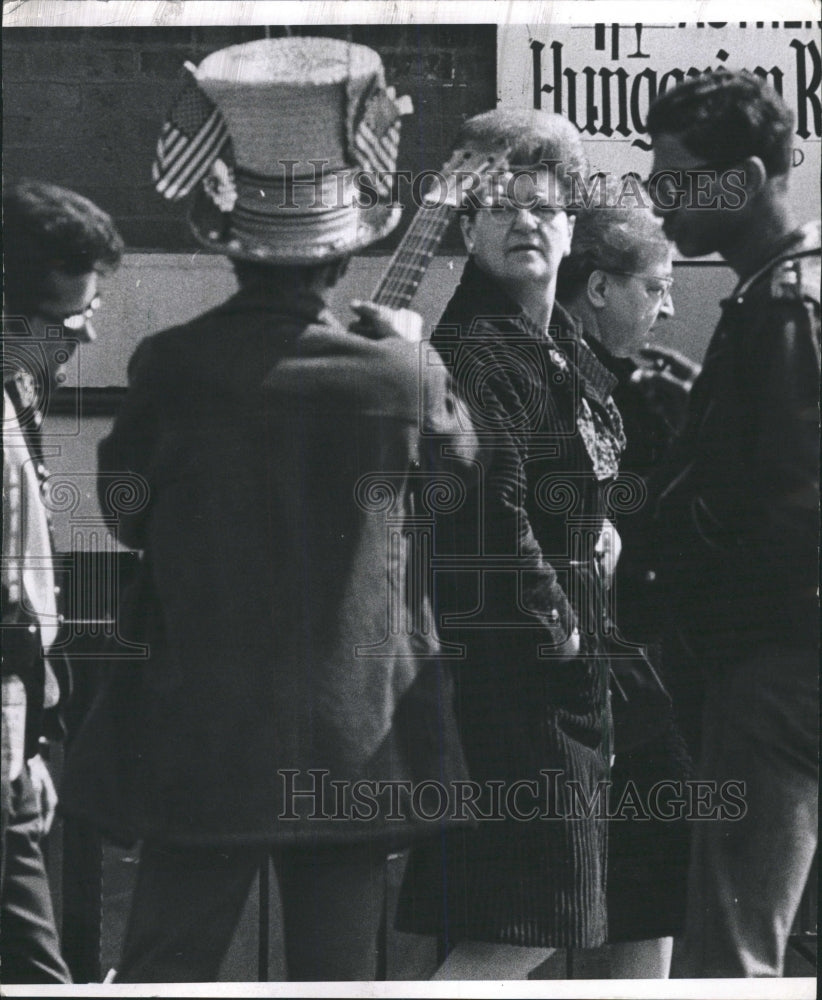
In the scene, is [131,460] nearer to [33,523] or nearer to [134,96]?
[33,523]

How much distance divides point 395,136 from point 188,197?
20.4 inches

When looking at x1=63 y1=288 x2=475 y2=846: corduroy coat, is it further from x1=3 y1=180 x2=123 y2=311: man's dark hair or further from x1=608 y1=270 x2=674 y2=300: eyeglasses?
x1=608 y1=270 x2=674 y2=300: eyeglasses

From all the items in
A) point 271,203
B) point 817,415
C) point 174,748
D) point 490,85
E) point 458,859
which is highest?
point 490,85

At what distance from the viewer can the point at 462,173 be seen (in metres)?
2.99

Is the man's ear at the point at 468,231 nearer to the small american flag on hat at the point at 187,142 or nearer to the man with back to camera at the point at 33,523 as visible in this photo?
the small american flag on hat at the point at 187,142

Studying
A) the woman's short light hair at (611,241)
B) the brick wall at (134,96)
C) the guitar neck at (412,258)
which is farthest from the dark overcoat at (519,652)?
the brick wall at (134,96)

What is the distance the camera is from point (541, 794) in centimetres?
299

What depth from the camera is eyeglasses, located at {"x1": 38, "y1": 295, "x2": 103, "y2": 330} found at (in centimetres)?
301

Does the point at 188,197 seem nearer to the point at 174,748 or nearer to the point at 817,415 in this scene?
the point at 174,748

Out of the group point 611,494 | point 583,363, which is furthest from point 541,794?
point 583,363

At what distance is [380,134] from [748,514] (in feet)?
4.18

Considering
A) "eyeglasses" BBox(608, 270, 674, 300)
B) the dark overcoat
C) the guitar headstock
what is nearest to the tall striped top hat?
the guitar headstock

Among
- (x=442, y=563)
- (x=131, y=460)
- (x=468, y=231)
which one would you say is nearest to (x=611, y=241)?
(x=468, y=231)

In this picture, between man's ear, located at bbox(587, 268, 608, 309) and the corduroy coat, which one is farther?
man's ear, located at bbox(587, 268, 608, 309)
